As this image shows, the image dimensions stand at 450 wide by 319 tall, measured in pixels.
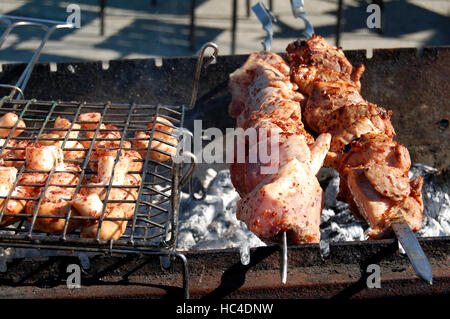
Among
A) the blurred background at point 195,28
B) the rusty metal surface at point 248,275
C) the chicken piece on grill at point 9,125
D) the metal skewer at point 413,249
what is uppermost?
the blurred background at point 195,28

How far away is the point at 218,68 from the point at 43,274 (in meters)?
1.99

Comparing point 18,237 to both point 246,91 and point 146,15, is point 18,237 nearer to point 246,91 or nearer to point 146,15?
point 246,91

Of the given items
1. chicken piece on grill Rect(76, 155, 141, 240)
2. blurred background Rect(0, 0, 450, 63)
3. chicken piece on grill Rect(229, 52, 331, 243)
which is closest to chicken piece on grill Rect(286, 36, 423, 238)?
chicken piece on grill Rect(229, 52, 331, 243)

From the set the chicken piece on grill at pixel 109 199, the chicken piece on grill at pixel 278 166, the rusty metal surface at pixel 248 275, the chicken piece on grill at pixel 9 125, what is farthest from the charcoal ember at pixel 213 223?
the chicken piece on grill at pixel 9 125

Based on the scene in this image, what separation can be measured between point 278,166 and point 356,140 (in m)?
0.50

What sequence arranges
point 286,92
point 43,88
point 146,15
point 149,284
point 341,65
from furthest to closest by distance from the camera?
point 146,15
point 43,88
point 341,65
point 286,92
point 149,284

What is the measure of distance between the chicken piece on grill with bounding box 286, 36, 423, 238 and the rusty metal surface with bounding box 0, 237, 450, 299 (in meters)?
0.20

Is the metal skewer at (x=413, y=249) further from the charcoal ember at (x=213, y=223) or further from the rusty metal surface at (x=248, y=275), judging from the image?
the charcoal ember at (x=213, y=223)

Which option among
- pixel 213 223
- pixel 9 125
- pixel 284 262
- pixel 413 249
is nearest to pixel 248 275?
pixel 284 262

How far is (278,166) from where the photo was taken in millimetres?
2123

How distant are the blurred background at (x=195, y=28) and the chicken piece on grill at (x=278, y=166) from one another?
3.42m

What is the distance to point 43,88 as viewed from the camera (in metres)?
3.26

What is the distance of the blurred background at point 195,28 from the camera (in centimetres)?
601
